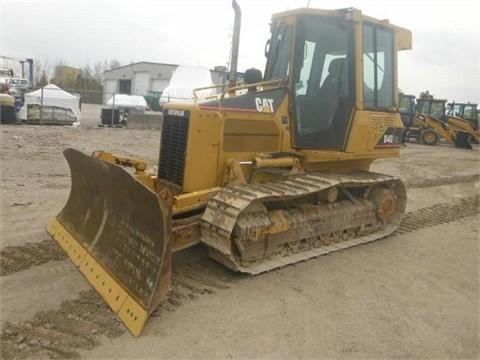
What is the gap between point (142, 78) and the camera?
52000mm

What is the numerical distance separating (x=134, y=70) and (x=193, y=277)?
167ft

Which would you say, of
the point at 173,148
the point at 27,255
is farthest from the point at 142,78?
the point at 27,255

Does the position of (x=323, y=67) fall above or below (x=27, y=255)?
above

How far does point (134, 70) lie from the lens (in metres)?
52.5

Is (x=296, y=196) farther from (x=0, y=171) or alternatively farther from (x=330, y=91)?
(x=0, y=171)

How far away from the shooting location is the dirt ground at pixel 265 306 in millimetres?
3416

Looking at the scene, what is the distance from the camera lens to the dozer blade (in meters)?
3.77

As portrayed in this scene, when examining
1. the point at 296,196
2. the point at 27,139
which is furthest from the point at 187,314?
the point at 27,139

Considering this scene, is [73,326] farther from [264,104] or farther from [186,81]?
[186,81]

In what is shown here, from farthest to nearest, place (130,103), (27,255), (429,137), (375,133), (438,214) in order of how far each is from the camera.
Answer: (130,103) < (429,137) < (438,214) < (375,133) < (27,255)

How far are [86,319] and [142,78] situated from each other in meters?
50.8

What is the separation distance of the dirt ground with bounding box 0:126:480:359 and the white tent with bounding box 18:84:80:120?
13405mm

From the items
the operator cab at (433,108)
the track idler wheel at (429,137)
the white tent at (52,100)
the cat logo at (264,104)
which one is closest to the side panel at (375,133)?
the cat logo at (264,104)

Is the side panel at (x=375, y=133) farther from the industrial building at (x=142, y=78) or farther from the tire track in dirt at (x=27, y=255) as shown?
the industrial building at (x=142, y=78)
